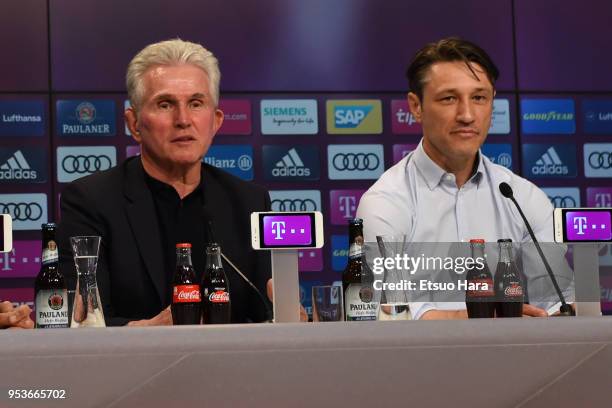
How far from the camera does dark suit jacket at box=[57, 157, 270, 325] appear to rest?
98.8 inches

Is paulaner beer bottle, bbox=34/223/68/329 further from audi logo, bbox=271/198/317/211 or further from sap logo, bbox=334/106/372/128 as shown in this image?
sap logo, bbox=334/106/372/128

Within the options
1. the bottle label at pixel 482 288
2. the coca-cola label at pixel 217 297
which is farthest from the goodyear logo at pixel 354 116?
the bottle label at pixel 482 288

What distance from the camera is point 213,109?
2.77 m

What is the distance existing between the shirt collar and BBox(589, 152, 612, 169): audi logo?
5.42 ft

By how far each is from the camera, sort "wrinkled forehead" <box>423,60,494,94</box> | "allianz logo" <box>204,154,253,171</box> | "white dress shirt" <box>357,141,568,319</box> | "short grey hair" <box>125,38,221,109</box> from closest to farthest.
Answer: "short grey hair" <box>125,38,221,109</box> → "white dress shirt" <box>357,141,568,319</box> → "wrinkled forehead" <box>423,60,494,94</box> → "allianz logo" <box>204,154,253,171</box>

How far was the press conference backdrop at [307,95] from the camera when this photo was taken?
4.18 metres

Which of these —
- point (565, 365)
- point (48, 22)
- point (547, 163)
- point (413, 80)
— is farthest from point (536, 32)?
point (565, 365)

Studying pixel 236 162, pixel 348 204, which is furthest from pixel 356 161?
pixel 236 162

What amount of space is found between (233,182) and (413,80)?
708 mm

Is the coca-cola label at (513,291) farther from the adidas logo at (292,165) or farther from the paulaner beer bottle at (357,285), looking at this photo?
the adidas logo at (292,165)

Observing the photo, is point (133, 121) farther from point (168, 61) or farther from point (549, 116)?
point (549, 116)

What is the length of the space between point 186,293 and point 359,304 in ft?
1.13

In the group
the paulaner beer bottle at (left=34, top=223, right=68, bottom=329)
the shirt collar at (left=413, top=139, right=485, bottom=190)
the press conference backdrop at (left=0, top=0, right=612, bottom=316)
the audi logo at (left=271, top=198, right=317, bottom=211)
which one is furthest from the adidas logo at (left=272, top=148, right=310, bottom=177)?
the paulaner beer bottle at (left=34, top=223, right=68, bottom=329)

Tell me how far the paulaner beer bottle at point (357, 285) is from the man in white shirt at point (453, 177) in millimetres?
747
